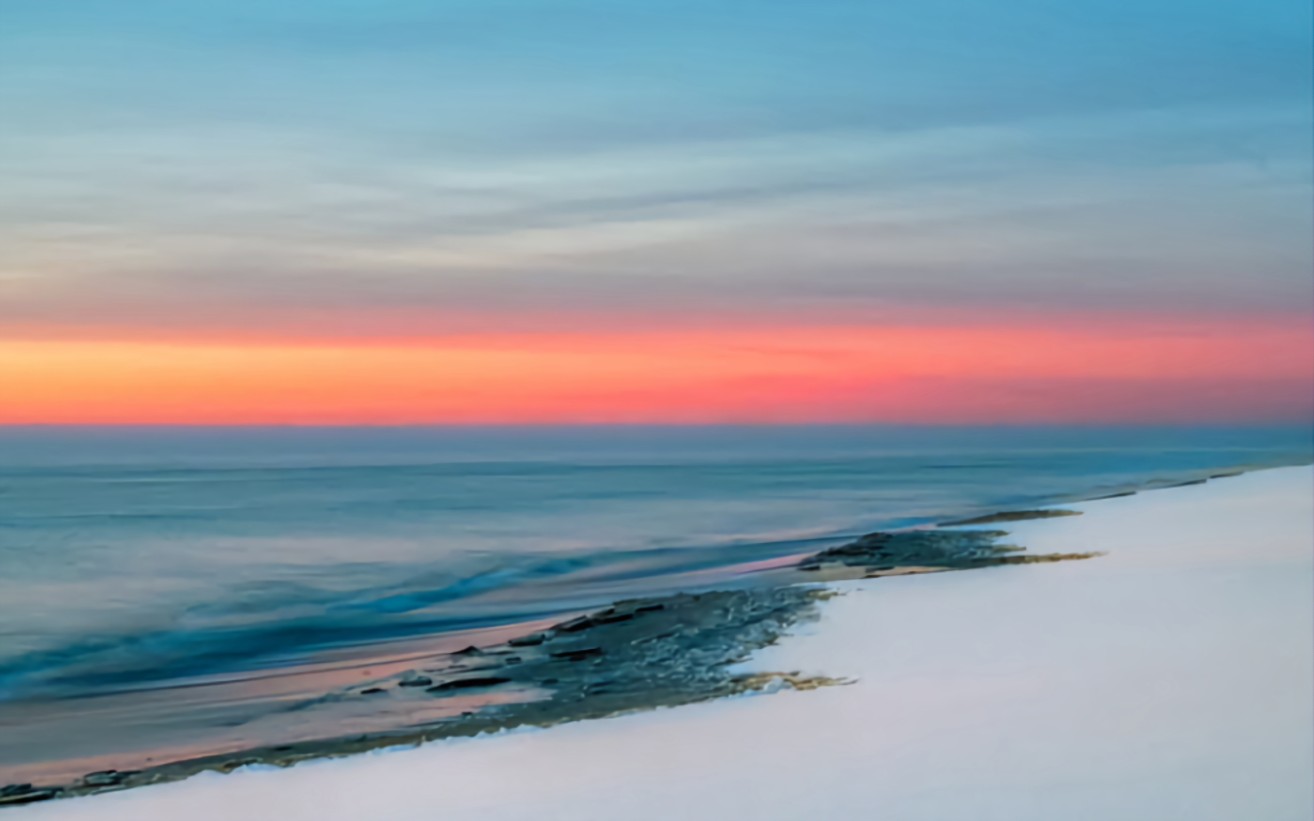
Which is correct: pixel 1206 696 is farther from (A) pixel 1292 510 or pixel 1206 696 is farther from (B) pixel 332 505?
(B) pixel 332 505

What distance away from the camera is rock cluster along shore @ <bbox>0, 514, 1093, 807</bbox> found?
19.9ft

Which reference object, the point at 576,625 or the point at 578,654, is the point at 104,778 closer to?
the point at 578,654

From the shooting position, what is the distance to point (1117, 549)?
1108 cm

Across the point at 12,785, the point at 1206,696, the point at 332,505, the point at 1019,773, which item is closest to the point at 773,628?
the point at 1206,696

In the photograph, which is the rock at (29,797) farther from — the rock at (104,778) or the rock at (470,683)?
the rock at (470,683)

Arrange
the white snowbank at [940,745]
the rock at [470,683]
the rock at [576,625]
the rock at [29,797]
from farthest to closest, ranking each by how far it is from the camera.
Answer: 1. the rock at [576,625]
2. the rock at [470,683]
3. the rock at [29,797]
4. the white snowbank at [940,745]

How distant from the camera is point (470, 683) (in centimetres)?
748

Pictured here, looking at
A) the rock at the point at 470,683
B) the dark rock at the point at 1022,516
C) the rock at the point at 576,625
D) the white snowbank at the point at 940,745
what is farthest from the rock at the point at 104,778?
the dark rock at the point at 1022,516

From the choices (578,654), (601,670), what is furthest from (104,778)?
(578,654)

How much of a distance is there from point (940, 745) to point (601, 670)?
308 cm

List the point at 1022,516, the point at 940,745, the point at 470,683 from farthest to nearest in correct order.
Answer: the point at 1022,516, the point at 470,683, the point at 940,745

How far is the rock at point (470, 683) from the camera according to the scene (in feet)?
24.2

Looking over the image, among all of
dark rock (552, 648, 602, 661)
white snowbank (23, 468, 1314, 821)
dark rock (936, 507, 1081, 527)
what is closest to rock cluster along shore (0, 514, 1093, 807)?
dark rock (552, 648, 602, 661)

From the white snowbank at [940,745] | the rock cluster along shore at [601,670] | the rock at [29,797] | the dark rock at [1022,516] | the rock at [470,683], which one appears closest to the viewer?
the white snowbank at [940,745]
